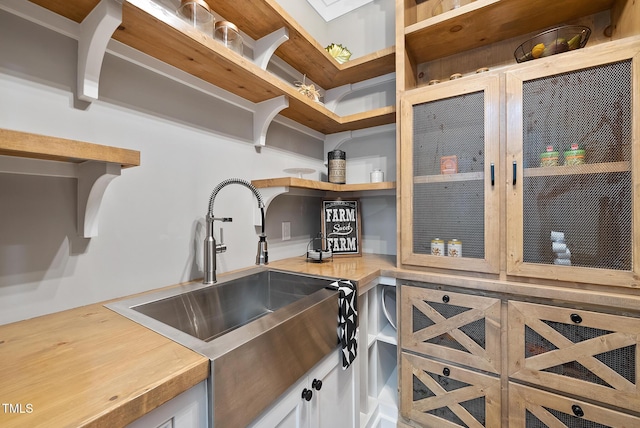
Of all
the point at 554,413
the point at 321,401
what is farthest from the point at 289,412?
the point at 554,413

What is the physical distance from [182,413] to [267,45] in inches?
61.4

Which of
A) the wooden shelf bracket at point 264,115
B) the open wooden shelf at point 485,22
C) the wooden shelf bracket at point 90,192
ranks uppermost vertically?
the open wooden shelf at point 485,22

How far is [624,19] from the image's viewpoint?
114cm

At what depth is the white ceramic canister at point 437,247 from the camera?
1318mm

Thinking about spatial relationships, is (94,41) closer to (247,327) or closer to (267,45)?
(267,45)

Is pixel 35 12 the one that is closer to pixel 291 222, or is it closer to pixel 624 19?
pixel 291 222

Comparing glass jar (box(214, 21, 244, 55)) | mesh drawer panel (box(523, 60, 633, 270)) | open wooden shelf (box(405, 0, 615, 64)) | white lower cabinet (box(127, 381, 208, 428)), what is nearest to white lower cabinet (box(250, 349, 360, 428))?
white lower cabinet (box(127, 381, 208, 428))

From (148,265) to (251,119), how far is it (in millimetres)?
895

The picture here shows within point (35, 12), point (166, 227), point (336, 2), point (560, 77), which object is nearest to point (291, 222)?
point (166, 227)

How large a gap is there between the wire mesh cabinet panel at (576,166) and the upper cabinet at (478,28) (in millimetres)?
289

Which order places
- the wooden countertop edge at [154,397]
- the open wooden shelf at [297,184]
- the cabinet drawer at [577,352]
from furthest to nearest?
the open wooden shelf at [297,184], the cabinet drawer at [577,352], the wooden countertop edge at [154,397]

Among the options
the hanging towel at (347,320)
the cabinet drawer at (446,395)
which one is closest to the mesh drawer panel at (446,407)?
the cabinet drawer at (446,395)

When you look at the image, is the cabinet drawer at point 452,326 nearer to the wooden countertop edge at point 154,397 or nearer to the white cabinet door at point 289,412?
the white cabinet door at point 289,412

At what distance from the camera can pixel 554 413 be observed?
107 cm
